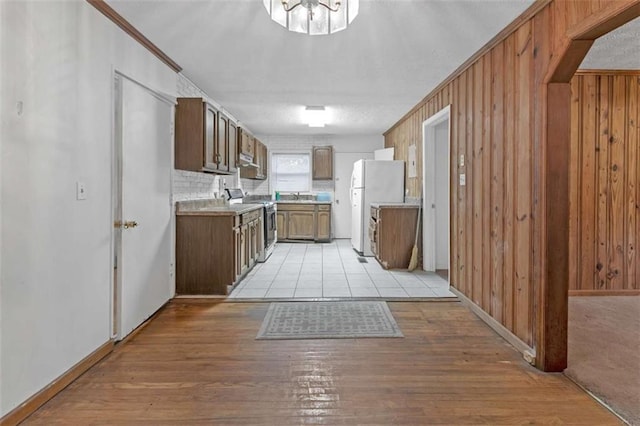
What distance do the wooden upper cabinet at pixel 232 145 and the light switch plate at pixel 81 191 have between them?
254 cm

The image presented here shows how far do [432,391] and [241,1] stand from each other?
Result: 8.59 ft

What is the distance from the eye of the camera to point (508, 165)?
2.61 m

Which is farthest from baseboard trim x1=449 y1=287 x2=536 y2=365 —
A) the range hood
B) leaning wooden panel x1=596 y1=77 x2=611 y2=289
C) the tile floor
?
the range hood

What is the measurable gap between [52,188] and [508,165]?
114 inches

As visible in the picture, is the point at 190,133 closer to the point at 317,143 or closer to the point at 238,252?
the point at 238,252

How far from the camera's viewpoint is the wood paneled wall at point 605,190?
12.2 feet

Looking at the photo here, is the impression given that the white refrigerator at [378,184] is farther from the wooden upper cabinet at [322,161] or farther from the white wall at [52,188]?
the white wall at [52,188]

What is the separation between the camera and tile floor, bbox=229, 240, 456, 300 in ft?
12.3

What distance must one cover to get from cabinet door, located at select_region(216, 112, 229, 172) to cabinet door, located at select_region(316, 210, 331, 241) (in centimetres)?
322

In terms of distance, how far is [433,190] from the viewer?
487 cm

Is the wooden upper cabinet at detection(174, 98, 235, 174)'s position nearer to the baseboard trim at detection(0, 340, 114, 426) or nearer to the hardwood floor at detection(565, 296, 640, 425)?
the baseboard trim at detection(0, 340, 114, 426)

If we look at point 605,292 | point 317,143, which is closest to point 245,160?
point 317,143

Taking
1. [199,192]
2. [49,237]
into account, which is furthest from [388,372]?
[199,192]

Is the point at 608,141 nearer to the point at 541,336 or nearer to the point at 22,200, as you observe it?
the point at 541,336
